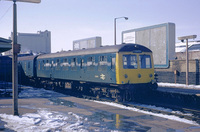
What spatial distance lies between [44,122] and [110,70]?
6.56 meters

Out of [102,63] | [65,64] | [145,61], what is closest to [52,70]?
[65,64]

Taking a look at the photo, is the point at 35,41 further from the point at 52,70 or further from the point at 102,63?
the point at 102,63

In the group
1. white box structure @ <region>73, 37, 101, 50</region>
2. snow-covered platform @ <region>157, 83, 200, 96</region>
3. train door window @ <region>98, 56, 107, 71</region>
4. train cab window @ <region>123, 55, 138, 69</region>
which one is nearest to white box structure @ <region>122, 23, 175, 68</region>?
snow-covered platform @ <region>157, 83, 200, 96</region>

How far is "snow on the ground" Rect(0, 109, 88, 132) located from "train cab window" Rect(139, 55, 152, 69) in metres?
6.23

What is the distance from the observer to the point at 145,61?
15148mm

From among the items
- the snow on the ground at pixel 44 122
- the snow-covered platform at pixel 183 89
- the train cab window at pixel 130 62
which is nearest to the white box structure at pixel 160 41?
the snow-covered platform at pixel 183 89

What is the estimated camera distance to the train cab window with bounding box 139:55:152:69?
49.0 feet

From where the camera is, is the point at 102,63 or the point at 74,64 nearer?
the point at 102,63

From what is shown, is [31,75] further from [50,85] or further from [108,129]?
[108,129]

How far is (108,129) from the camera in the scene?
8.23m

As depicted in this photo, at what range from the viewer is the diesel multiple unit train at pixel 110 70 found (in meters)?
14.2

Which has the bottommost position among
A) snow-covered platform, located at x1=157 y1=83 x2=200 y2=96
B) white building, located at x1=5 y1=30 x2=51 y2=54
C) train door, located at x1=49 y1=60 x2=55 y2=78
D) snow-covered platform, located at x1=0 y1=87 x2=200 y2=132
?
snow-covered platform, located at x1=0 y1=87 x2=200 y2=132

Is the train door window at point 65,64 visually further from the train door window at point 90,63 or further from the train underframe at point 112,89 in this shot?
the train door window at point 90,63

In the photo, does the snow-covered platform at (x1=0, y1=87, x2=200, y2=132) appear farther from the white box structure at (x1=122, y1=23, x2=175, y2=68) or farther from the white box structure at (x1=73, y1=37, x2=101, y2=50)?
the white box structure at (x1=73, y1=37, x2=101, y2=50)
